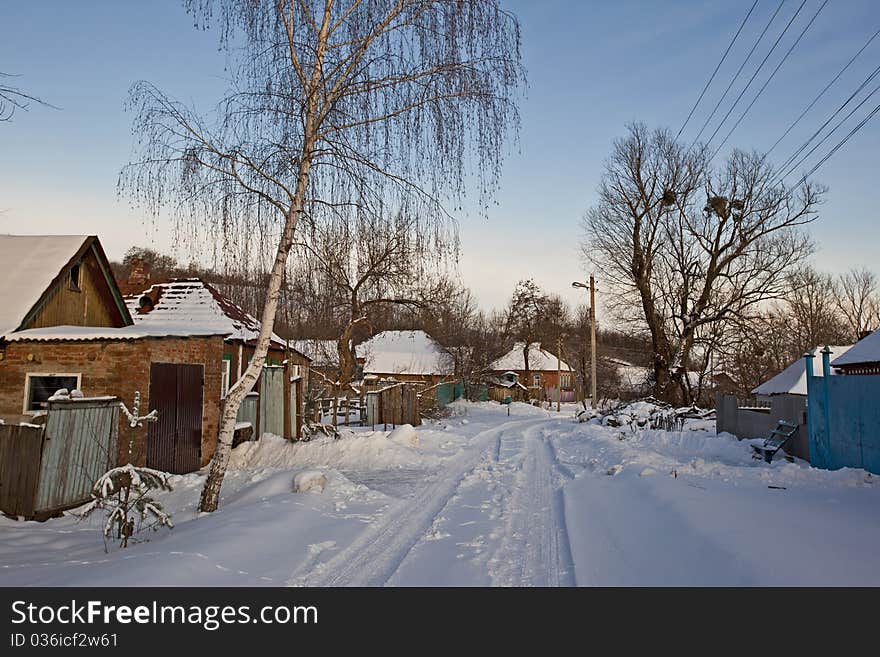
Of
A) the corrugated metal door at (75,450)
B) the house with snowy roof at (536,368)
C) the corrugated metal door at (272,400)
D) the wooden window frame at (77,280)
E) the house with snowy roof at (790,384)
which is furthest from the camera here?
the house with snowy roof at (536,368)

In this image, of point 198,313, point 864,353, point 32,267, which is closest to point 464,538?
point 32,267

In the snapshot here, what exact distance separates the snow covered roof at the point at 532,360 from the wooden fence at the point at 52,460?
48505 mm

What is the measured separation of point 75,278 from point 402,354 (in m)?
36.7

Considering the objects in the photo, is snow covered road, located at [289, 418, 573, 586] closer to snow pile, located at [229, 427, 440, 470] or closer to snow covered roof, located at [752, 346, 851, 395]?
snow pile, located at [229, 427, 440, 470]

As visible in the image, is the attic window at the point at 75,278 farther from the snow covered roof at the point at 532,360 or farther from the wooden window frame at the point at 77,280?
the snow covered roof at the point at 532,360

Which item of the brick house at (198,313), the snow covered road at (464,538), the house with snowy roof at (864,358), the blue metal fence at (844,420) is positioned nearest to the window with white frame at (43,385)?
the brick house at (198,313)

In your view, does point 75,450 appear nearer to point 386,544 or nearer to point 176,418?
point 176,418

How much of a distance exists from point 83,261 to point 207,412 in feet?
17.9

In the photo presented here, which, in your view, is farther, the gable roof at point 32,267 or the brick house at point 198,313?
the brick house at point 198,313

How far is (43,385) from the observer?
1098 centimetres

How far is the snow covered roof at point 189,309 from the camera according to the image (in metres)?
16.5

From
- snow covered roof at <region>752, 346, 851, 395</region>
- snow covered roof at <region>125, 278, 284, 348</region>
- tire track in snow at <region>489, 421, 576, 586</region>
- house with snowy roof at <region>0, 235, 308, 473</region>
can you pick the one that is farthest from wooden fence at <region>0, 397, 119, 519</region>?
snow covered roof at <region>752, 346, 851, 395</region>
